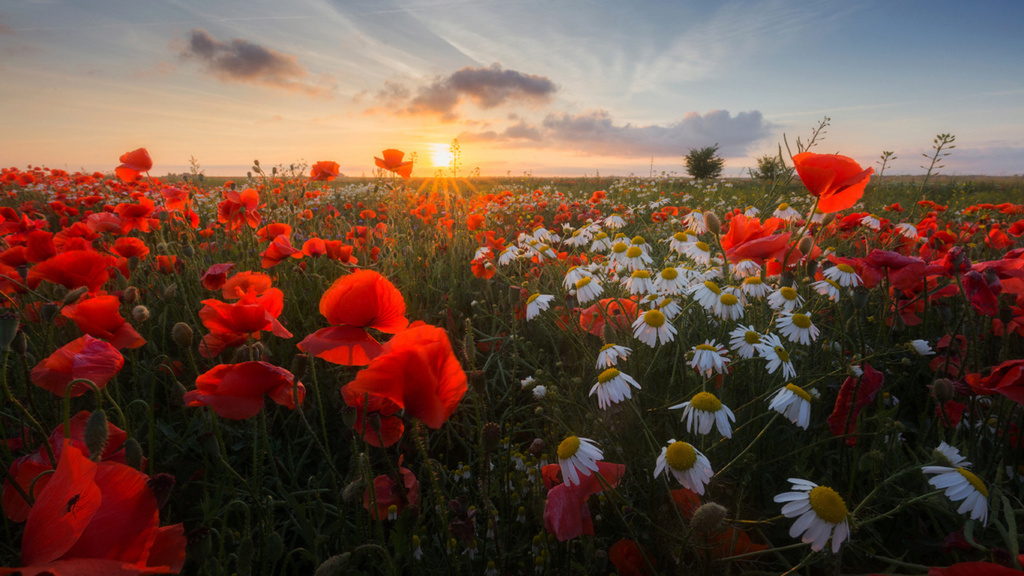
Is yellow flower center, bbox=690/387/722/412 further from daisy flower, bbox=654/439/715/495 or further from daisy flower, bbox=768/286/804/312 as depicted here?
daisy flower, bbox=768/286/804/312

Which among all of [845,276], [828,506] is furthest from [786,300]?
[828,506]

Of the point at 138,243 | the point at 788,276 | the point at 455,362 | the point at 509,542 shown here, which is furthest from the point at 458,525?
the point at 138,243

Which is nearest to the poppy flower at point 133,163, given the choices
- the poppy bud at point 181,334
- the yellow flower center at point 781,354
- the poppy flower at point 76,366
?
the poppy bud at point 181,334

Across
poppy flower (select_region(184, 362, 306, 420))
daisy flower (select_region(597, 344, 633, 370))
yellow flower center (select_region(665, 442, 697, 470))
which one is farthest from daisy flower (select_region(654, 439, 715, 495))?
poppy flower (select_region(184, 362, 306, 420))

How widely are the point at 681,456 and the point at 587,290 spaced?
111 centimetres

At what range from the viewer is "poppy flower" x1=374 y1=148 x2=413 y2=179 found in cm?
348

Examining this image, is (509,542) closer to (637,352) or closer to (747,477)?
(747,477)

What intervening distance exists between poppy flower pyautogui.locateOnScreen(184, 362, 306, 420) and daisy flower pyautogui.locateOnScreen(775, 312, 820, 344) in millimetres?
1801

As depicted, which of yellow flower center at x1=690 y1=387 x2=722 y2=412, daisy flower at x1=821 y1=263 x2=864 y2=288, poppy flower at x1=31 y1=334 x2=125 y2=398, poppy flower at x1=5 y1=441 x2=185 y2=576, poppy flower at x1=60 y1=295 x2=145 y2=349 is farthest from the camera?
daisy flower at x1=821 y1=263 x2=864 y2=288

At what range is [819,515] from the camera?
3.16 feet

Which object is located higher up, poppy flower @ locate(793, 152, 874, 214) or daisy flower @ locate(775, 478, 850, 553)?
poppy flower @ locate(793, 152, 874, 214)

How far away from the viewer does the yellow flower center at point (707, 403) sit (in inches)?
49.4

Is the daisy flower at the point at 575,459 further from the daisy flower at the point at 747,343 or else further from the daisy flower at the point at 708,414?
the daisy flower at the point at 747,343

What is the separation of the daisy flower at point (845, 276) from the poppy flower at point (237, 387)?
234cm
